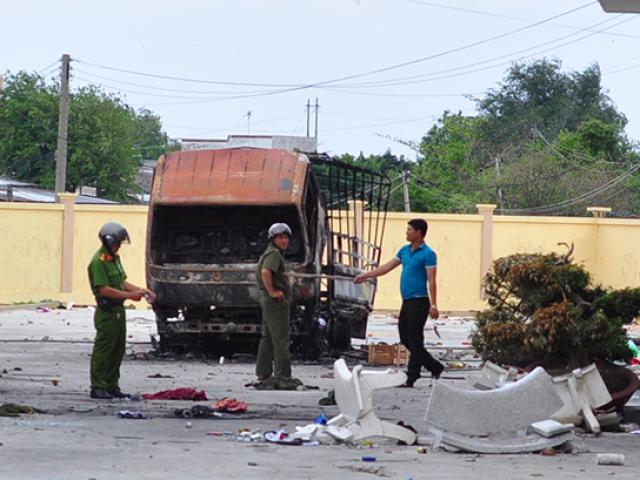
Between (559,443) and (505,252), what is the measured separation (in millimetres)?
25536

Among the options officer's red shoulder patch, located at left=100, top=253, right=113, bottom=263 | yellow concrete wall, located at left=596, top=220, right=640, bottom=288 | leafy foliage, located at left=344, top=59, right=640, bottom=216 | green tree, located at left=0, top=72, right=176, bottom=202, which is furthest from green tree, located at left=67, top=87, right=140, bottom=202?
officer's red shoulder patch, located at left=100, top=253, right=113, bottom=263

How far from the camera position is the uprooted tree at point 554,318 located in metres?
12.7

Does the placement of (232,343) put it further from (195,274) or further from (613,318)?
(613,318)

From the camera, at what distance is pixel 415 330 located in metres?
15.2

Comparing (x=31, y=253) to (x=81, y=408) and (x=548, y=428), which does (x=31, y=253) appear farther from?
(x=548, y=428)

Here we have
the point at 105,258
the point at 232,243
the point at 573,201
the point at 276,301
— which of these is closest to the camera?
the point at 105,258

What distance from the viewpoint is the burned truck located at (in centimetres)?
1881

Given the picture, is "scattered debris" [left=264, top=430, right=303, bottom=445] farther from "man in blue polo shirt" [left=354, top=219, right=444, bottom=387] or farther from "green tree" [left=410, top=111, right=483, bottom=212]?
"green tree" [left=410, top=111, right=483, bottom=212]

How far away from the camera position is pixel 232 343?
20703mm

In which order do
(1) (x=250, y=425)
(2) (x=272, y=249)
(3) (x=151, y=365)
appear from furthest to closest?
(3) (x=151, y=365), (2) (x=272, y=249), (1) (x=250, y=425)

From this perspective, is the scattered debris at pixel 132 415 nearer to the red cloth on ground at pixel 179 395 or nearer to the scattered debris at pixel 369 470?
the red cloth on ground at pixel 179 395

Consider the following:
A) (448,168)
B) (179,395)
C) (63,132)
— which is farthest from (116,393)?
(448,168)

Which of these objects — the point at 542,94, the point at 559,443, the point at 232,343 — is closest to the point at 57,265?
the point at 232,343

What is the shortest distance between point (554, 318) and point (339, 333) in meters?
8.23
